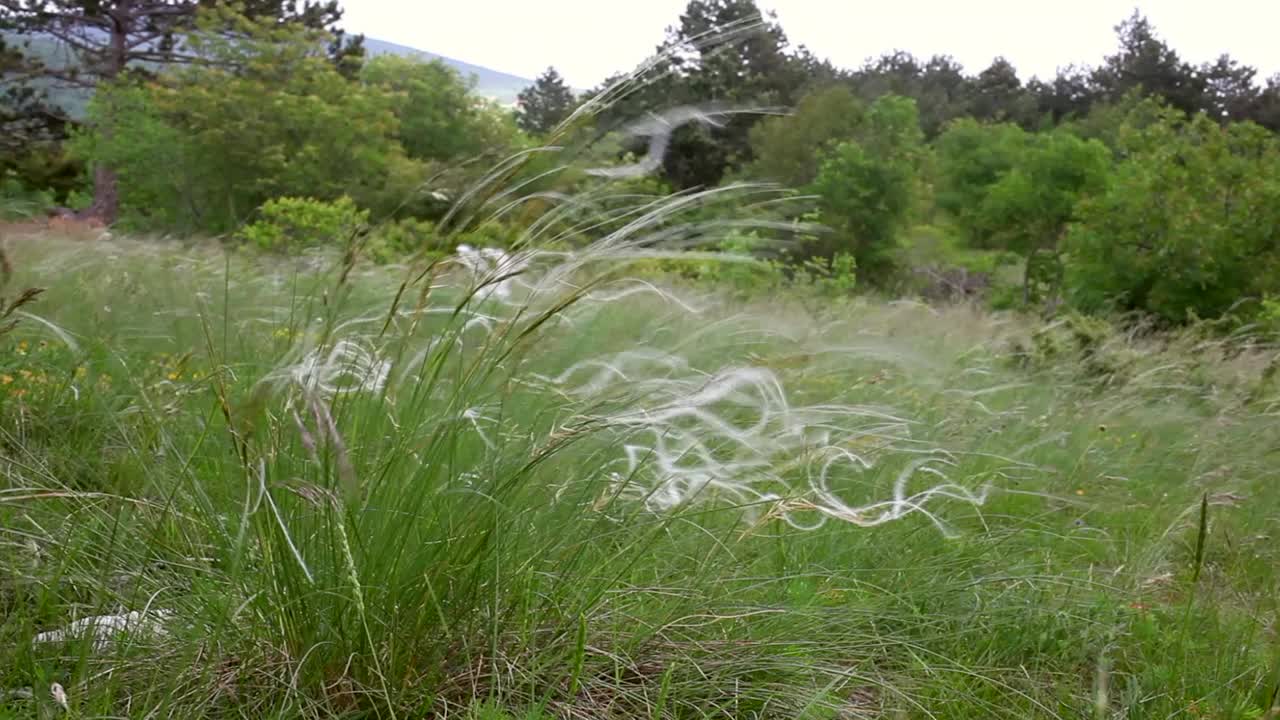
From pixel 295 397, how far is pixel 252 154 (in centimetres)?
1632

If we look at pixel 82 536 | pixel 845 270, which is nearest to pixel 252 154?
pixel 845 270

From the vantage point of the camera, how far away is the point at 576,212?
1.91 m

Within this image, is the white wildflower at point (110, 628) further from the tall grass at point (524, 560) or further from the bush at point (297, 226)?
the bush at point (297, 226)

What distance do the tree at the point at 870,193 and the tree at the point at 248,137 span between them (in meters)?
8.38

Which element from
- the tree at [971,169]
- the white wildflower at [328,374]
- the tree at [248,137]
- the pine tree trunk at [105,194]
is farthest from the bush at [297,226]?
Result: the tree at [971,169]

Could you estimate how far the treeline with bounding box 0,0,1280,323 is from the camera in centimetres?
1146

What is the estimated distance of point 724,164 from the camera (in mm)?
25734

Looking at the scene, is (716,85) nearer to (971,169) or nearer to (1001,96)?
(971,169)

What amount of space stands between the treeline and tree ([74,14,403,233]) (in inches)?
1.9

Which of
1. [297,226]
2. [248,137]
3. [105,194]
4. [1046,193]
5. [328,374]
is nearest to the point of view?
[328,374]

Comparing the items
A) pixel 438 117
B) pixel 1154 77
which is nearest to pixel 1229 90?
pixel 1154 77

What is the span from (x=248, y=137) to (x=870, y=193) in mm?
11277

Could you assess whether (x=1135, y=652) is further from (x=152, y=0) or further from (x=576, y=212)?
(x=152, y=0)

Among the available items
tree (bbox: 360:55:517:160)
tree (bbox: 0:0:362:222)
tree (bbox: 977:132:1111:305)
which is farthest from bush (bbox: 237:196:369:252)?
tree (bbox: 0:0:362:222)
